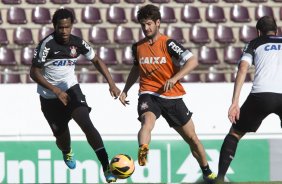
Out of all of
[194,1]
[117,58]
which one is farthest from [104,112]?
[194,1]

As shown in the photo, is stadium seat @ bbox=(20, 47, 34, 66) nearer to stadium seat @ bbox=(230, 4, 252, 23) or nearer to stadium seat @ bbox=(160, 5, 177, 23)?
stadium seat @ bbox=(160, 5, 177, 23)

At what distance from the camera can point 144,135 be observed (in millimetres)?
8539

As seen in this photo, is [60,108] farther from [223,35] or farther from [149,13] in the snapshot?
[223,35]

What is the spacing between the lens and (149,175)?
11.6 m

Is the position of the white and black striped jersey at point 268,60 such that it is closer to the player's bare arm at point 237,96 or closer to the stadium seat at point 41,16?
the player's bare arm at point 237,96

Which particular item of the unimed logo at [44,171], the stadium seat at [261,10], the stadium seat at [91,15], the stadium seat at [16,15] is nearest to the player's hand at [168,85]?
the unimed logo at [44,171]

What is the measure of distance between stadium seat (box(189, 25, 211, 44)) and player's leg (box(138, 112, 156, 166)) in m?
8.04

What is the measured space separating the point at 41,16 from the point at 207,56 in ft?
11.1

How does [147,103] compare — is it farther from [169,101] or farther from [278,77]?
[278,77]

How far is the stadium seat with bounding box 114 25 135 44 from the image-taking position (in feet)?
54.1

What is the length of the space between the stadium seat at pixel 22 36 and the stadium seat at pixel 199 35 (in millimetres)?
3160

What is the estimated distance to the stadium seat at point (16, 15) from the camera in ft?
55.2

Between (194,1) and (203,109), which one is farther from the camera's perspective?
(194,1)

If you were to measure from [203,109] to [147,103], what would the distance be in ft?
9.42
